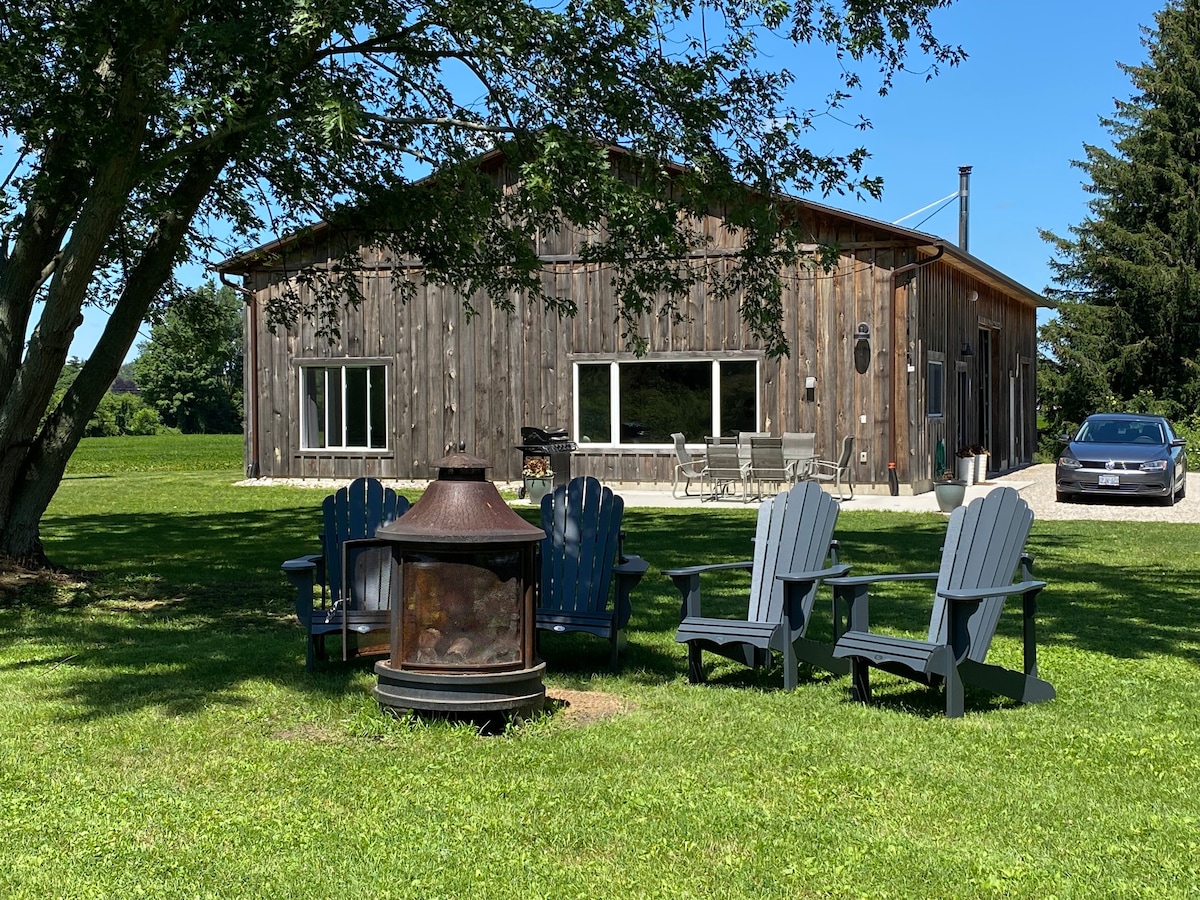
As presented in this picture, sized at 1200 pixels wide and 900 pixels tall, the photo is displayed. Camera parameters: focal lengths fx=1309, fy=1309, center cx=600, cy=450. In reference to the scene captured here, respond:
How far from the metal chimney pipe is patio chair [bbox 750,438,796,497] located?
697 inches

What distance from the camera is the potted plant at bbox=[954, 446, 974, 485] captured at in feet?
70.5

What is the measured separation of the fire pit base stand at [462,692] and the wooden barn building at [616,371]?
43.1 feet

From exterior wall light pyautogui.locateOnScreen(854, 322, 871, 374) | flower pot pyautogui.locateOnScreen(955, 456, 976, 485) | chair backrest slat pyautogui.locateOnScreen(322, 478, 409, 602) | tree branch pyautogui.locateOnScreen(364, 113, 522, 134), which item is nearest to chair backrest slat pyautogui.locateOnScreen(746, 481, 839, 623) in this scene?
chair backrest slat pyautogui.locateOnScreen(322, 478, 409, 602)

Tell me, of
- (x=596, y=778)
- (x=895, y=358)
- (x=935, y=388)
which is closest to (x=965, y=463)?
(x=935, y=388)

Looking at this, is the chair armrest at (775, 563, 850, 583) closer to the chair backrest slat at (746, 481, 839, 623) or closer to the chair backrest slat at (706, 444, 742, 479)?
the chair backrest slat at (746, 481, 839, 623)

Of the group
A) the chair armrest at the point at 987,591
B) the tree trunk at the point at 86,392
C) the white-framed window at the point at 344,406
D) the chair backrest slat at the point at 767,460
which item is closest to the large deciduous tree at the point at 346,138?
the tree trunk at the point at 86,392

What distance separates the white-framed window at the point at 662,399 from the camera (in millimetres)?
20984

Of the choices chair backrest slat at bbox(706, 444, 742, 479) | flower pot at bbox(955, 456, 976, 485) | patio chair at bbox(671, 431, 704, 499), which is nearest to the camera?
chair backrest slat at bbox(706, 444, 742, 479)

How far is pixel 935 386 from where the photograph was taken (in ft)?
71.2

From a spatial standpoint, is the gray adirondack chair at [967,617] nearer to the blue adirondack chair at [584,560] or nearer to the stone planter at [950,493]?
the blue adirondack chair at [584,560]

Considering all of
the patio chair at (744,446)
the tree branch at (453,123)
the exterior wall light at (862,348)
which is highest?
the tree branch at (453,123)

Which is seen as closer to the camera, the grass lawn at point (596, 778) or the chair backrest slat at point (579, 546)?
the grass lawn at point (596, 778)

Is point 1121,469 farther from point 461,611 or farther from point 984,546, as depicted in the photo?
point 461,611

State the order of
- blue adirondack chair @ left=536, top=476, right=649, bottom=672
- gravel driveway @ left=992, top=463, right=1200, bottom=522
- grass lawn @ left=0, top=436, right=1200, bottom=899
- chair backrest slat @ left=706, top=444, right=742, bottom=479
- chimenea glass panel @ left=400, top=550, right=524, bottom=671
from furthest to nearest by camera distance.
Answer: chair backrest slat @ left=706, top=444, right=742, bottom=479 → gravel driveway @ left=992, top=463, right=1200, bottom=522 → blue adirondack chair @ left=536, top=476, right=649, bottom=672 → chimenea glass panel @ left=400, top=550, right=524, bottom=671 → grass lawn @ left=0, top=436, right=1200, bottom=899
